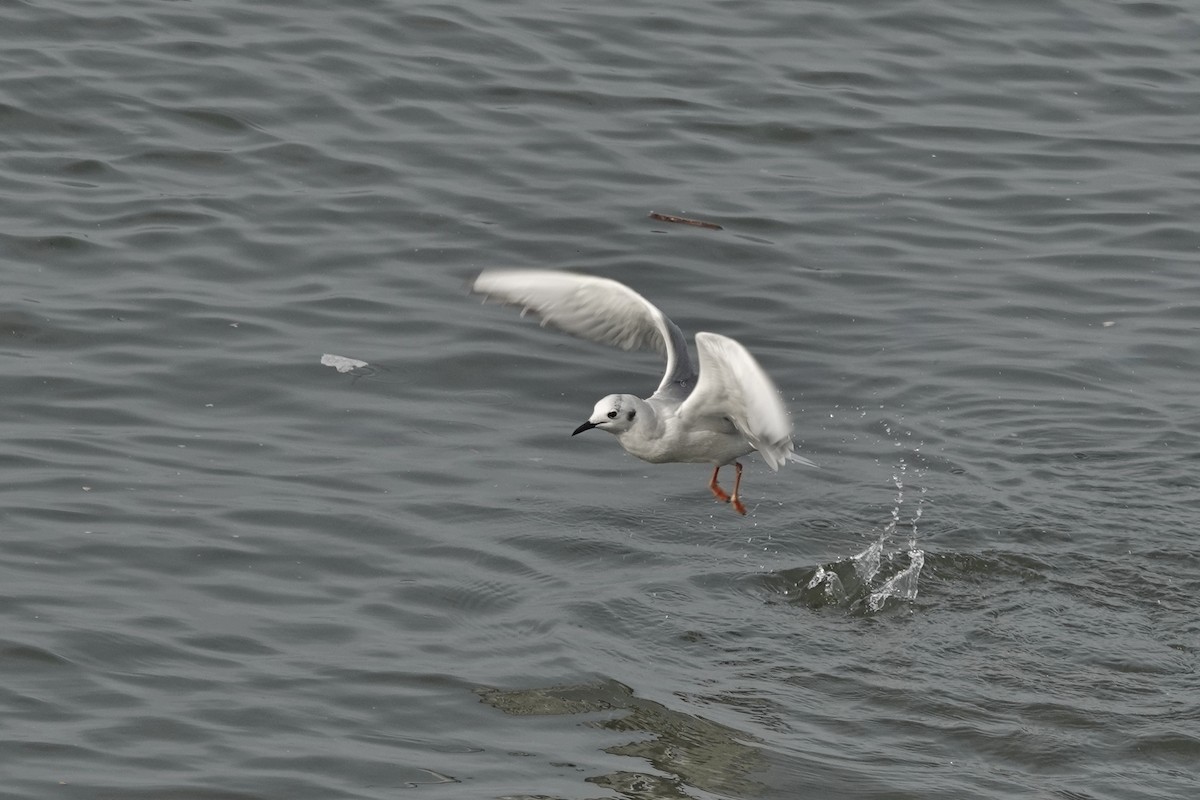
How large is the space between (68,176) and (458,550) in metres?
5.64

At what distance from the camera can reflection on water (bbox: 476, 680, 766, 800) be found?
7398 millimetres

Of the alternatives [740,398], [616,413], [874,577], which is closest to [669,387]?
[616,413]

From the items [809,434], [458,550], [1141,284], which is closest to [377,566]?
[458,550]

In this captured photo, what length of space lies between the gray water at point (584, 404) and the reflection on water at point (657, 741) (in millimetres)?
26

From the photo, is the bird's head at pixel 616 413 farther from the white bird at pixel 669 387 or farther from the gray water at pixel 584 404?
the gray water at pixel 584 404

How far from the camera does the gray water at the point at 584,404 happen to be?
7762 millimetres

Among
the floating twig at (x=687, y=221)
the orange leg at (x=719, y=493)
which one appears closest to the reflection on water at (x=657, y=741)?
the orange leg at (x=719, y=493)

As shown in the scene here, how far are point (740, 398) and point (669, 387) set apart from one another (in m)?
0.85

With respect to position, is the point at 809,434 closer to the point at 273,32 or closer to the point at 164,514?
the point at 164,514

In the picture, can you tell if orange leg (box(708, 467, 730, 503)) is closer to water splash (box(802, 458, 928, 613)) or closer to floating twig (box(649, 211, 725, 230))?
water splash (box(802, 458, 928, 613))

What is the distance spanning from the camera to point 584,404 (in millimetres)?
11000

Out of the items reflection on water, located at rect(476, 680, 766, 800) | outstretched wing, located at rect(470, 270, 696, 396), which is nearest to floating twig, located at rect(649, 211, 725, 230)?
outstretched wing, located at rect(470, 270, 696, 396)

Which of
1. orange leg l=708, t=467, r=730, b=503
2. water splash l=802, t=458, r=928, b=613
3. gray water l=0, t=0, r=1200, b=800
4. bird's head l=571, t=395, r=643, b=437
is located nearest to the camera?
gray water l=0, t=0, r=1200, b=800

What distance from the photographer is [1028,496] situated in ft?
33.2
